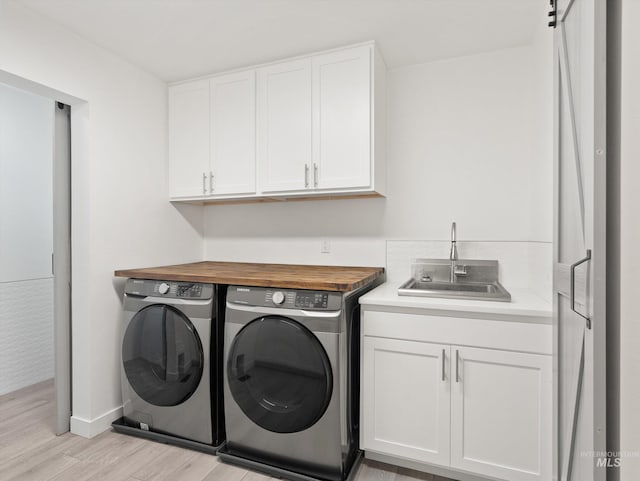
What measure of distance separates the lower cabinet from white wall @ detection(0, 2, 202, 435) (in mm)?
1638

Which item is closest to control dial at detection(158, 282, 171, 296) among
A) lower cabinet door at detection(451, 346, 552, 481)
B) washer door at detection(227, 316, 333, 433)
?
washer door at detection(227, 316, 333, 433)

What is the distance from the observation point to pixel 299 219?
2717 millimetres

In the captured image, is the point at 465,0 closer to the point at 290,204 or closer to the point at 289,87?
the point at 289,87

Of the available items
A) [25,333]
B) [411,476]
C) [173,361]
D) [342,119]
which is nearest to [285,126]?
[342,119]

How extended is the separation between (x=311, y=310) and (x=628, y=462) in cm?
120

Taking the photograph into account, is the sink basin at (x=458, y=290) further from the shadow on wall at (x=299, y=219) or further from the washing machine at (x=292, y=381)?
the shadow on wall at (x=299, y=219)

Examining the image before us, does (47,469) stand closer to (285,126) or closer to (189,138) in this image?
(189,138)

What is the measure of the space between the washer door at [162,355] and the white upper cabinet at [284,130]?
94cm

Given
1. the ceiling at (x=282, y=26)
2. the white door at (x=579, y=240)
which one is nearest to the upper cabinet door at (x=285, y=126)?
the ceiling at (x=282, y=26)

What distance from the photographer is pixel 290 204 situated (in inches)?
108

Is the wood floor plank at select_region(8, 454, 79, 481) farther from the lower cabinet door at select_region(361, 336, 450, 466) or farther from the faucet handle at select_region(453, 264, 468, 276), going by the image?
the faucet handle at select_region(453, 264, 468, 276)

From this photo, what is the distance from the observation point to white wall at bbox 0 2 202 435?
6.54 ft

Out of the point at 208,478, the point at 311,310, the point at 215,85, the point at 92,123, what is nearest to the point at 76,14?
the point at 92,123

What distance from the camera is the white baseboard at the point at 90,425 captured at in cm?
211
